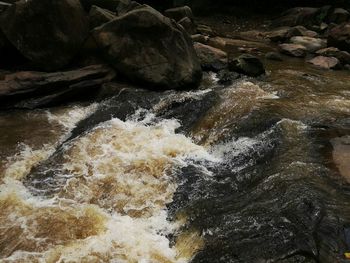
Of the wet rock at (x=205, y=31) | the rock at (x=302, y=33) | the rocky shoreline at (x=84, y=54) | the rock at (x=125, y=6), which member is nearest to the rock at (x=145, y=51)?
the rocky shoreline at (x=84, y=54)

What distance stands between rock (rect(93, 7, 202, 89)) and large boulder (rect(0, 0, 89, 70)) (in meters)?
0.79

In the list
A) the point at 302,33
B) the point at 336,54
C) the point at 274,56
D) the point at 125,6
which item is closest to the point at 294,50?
the point at 274,56

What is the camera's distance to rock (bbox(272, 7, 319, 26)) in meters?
22.0

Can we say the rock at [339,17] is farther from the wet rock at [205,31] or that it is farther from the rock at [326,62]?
the rock at [326,62]

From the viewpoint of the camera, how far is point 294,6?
83.2 feet

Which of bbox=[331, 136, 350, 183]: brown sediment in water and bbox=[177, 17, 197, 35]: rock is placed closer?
bbox=[331, 136, 350, 183]: brown sediment in water

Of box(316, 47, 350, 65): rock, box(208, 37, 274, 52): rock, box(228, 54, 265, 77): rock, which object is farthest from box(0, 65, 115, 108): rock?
box(316, 47, 350, 65): rock

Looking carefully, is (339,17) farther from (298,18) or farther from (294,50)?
(294,50)

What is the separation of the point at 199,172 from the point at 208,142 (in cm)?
130

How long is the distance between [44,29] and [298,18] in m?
15.2

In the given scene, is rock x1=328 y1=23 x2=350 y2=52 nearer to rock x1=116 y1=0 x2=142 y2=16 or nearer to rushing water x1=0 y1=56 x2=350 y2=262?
rushing water x1=0 y1=56 x2=350 y2=262

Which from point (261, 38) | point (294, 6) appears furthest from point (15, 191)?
point (294, 6)

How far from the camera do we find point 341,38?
16469 mm

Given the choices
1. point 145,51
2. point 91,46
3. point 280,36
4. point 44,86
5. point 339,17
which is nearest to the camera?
point 44,86
